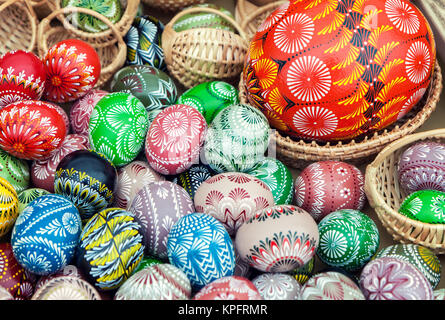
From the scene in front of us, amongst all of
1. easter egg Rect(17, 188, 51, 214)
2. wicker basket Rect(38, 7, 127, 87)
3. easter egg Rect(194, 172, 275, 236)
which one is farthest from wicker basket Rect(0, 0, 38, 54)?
easter egg Rect(194, 172, 275, 236)

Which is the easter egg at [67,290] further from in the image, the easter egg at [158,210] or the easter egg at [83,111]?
the easter egg at [83,111]

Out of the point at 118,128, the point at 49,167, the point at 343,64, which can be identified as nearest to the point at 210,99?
the point at 118,128

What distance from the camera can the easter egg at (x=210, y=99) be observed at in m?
1.62

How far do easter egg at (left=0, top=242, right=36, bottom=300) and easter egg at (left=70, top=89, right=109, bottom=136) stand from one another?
495mm

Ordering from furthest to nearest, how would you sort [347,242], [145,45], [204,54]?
[145,45] → [204,54] → [347,242]

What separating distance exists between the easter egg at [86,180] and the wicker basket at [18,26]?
729 millimetres

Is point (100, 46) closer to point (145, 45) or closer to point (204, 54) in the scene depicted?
point (145, 45)

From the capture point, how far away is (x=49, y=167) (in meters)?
1.45

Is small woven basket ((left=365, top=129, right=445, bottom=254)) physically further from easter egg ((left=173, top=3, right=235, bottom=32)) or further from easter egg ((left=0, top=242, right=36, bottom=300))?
easter egg ((left=0, top=242, right=36, bottom=300))

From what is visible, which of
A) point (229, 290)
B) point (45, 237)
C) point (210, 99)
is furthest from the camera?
point (210, 99)

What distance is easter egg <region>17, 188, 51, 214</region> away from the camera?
134cm

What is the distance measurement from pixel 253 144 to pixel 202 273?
46cm

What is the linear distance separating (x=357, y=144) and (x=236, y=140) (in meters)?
0.45
